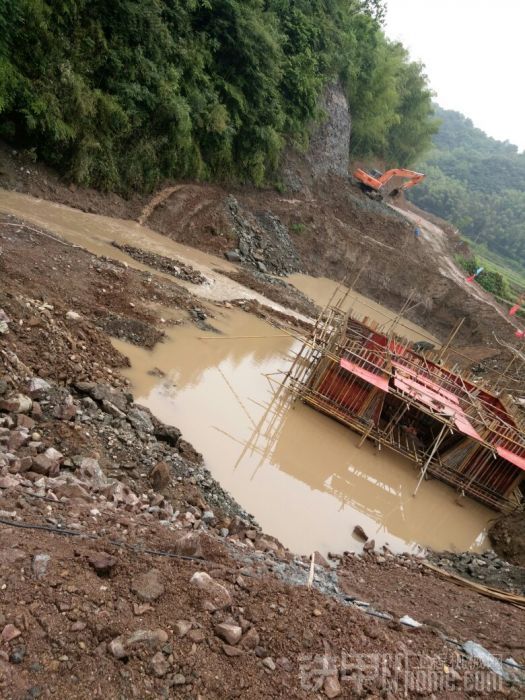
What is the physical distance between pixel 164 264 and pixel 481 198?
8681 centimetres

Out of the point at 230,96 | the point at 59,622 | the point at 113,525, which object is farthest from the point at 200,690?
the point at 230,96

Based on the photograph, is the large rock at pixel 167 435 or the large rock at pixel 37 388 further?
the large rock at pixel 167 435

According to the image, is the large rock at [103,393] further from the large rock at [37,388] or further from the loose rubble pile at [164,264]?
the loose rubble pile at [164,264]

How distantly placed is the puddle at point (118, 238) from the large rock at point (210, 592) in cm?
1185

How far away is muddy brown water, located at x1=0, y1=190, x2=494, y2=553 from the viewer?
27.7 ft

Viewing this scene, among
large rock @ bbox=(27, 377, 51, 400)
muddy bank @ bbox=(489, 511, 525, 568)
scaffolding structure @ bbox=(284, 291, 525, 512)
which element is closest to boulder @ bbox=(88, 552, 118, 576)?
large rock @ bbox=(27, 377, 51, 400)

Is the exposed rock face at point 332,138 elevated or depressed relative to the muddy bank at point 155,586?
elevated

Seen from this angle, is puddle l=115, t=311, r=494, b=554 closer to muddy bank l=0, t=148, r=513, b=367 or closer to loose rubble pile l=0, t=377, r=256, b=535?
loose rubble pile l=0, t=377, r=256, b=535

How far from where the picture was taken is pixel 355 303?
2706 cm

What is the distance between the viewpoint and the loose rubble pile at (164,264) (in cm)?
1568

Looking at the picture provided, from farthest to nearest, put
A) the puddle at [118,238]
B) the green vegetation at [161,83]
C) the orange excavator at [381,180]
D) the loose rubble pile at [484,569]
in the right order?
the orange excavator at [381,180]
the green vegetation at [161,83]
the puddle at [118,238]
the loose rubble pile at [484,569]

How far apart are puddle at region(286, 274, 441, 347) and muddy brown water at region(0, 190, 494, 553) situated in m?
10.6

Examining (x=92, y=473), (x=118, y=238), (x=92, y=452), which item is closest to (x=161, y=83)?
(x=118, y=238)

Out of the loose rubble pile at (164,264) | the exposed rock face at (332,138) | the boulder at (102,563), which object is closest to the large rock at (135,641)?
the boulder at (102,563)
